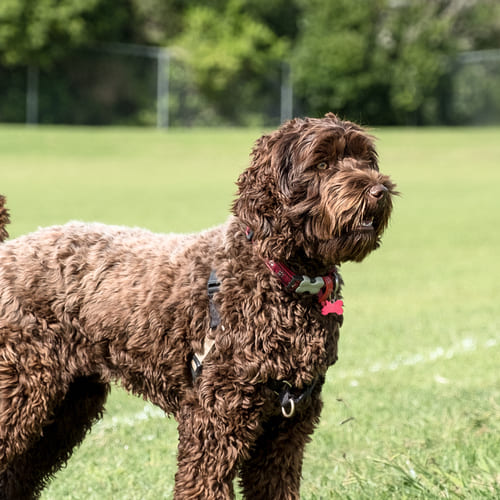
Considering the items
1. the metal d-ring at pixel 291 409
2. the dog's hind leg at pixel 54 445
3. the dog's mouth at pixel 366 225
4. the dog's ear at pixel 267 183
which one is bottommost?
the dog's hind leg at pixel 54 445

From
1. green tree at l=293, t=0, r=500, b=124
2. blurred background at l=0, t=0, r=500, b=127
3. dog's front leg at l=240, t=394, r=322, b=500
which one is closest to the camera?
dog's front leg at l=240, t=394, r=322, b=500

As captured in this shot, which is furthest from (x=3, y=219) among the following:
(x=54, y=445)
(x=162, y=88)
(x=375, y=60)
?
(x=375, y=60)

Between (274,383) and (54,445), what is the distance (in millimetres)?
A: 1491

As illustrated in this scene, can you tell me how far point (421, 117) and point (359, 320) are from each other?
33868mm

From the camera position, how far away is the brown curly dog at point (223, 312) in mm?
3803

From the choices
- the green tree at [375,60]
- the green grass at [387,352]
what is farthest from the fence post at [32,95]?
the green tree at [375,60]

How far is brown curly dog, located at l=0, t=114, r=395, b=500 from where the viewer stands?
3.80 m

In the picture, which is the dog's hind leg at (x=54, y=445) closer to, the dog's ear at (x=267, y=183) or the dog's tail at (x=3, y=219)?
the dog's tail at (x=3, y=219)

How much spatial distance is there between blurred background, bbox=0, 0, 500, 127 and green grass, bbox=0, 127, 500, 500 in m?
11.8

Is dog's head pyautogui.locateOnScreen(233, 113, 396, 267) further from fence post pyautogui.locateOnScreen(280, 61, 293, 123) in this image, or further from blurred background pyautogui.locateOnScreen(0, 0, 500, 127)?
blurred background pyautogui.locateOnScreen(0, 0, 500, 127)

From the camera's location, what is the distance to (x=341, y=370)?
27.3ft

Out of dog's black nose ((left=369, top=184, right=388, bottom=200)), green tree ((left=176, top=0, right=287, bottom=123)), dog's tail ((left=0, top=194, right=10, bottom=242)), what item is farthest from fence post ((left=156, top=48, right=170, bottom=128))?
dog's black nose ((left=369, top=184, right=388, bottom=200))

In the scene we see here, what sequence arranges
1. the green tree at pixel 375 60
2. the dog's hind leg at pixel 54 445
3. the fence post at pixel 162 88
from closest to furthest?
1. the dog's hind leg at pixel 54 445
2. the fence post at pixel 162 88
3. the green tree at pixel 375 60

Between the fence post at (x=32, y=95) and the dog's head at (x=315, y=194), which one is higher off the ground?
the dog's head at (x=315, y=194)
